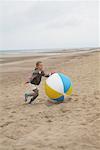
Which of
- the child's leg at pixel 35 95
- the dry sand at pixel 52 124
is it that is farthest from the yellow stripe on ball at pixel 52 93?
the child's leg at pixel 35 95

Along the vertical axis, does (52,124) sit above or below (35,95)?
below

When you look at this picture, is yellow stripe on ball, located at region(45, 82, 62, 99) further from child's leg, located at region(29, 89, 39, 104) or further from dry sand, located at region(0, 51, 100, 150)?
child's leg, located at region(29, 89, 39, 104)

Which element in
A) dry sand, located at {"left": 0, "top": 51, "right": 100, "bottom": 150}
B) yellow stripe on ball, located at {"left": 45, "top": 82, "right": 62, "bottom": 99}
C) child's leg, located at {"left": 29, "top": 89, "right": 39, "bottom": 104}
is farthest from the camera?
child's leg, located at {"left": 29, "top": 89, "right": 39, "bottom": 104}

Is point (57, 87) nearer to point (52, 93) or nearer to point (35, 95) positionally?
point (52, 93)

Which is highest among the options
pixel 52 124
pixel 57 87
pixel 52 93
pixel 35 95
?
pixel 57 87

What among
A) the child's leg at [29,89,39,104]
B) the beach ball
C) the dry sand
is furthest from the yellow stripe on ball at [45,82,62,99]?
the child's leg at [29,89,39,104]

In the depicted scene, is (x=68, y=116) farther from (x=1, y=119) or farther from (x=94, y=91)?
(x=94, y=91)

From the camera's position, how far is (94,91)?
30.3 feet

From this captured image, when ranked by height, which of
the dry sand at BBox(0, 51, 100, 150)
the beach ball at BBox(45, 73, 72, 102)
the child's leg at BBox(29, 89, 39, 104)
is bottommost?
the dry sand at BBox(0, 51, 100, 150)

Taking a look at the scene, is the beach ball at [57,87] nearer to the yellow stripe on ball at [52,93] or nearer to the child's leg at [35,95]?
the yellow stripe on ball at [52,93]

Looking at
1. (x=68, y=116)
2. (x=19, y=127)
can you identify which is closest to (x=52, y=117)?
(x=68, y=116)

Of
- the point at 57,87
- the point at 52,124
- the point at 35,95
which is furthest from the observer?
the point at 35,95

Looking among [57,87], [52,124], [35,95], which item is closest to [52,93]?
[57,87]

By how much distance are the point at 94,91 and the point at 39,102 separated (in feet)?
6.13
